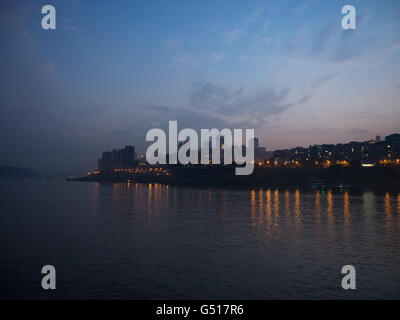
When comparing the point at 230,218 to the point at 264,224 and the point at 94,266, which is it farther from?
the point at 94,266

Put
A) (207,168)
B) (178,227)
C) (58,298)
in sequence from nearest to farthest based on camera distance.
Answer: (58,298)
(178,227)
(207,168)

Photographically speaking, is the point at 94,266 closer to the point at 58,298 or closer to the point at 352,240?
the point at 58,298

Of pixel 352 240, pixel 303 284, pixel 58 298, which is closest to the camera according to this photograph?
pixel 58 298

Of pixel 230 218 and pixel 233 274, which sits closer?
pixel 233 274

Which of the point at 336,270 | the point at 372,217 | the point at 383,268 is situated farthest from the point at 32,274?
the point at 372,217

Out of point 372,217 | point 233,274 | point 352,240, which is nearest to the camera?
point 233,274

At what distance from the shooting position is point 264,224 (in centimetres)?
3509

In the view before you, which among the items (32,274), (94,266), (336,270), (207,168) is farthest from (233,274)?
(207,168)

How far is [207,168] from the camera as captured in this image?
578ft

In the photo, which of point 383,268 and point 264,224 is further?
point 264,224

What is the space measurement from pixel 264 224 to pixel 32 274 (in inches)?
943
